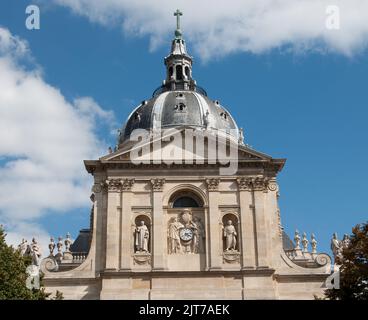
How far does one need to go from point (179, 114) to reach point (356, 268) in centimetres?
2765

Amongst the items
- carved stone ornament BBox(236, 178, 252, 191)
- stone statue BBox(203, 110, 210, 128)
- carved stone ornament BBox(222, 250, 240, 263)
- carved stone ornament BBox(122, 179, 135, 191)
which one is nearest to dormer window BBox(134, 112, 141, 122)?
stone statue BBox(203, 110, 210, 128)

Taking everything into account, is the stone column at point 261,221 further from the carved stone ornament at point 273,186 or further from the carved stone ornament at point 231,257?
the carved stone ornament at point 231,257

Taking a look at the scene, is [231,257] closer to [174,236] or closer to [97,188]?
[174,236]

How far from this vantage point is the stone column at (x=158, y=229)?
41031 mm

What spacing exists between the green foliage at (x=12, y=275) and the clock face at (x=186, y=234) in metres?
11.8

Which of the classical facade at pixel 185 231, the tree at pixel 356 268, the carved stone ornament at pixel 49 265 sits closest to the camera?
the tree at pixel 356 268

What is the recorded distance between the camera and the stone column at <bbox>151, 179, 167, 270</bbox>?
41.0 metres

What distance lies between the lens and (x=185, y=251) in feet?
137

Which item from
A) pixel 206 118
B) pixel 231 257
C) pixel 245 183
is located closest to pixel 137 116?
pixel 206 118

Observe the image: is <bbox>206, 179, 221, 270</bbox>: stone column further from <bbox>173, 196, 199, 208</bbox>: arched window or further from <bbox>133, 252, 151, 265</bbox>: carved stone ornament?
<bbox>133, 252, 151, 265</bbox>: carved stone ornament

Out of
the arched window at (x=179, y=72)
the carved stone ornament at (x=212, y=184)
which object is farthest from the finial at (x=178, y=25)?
the carved stone ornament at (x=212, y=184)

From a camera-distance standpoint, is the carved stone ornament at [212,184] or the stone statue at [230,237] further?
the carved stone ornament at [212,184]

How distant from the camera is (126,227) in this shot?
41750 millimetres
